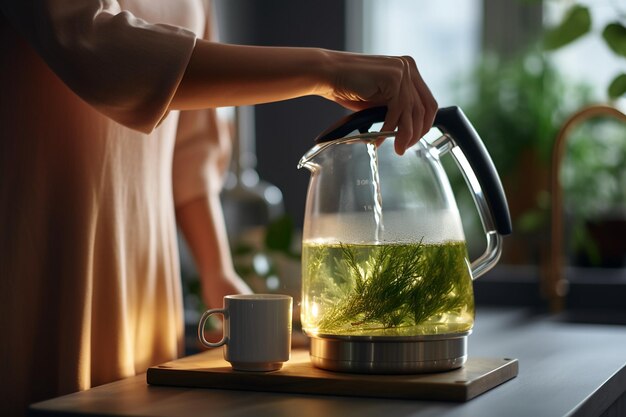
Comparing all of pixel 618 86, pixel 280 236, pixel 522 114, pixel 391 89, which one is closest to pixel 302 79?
pixel 391 89

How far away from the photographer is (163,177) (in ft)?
4.02

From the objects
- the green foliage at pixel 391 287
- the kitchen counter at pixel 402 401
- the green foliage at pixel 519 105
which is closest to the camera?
the kitchen counter at pixel 402 401

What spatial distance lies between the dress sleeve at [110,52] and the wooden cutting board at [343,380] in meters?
0.29

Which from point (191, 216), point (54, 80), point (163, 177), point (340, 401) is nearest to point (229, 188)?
point (191, 216)

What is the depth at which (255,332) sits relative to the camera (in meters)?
0.99

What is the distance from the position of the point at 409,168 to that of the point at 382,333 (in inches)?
7.7

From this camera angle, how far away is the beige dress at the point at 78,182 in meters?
0.91

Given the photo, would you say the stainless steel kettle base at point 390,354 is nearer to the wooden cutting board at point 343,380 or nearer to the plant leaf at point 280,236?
the wooden cutting board at point 343,380

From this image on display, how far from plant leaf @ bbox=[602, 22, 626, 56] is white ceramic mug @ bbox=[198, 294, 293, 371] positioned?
82cm

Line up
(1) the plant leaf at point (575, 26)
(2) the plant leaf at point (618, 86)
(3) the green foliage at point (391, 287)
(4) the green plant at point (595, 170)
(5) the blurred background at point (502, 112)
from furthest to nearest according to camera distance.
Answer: (4) the green plant at point (595, 170)
(5) the blurred background at point (502, 112)
(1) the plant leaf at point (575, 26)
(2) the plant leaf at point (618, 86)
(3) the green foliage at point (391, 287)

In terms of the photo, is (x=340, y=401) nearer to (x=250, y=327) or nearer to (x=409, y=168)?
(x=250, y=327)

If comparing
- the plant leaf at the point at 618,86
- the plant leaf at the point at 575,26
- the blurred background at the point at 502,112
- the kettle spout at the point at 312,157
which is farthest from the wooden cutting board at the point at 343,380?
the blurred background at the point at 502,112

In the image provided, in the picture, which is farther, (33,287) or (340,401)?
(33,287)

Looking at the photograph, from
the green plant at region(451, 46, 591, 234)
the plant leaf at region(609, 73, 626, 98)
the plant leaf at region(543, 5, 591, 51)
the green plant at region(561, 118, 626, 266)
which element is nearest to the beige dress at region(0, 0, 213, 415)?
the plant leaf at region(609, 73, 626, 98)
